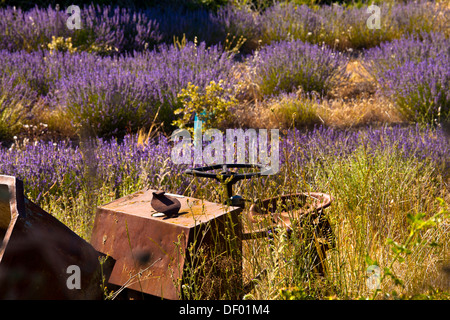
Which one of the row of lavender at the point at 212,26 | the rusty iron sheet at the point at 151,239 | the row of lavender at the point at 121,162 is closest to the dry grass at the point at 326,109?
the row of lavender at the point at 121,162

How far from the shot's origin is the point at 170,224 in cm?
209

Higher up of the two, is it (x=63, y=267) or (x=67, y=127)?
(x=63, y=267)

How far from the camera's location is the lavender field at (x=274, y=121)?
244 centimetres

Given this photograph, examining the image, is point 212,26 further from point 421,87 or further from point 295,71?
point 421,87

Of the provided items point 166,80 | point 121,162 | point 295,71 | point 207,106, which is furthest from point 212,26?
→ point 121,162

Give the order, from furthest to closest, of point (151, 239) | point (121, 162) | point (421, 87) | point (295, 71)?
1. point (295, 71)
2. point (421, 87)
3. point (121, 162)
4. point (151, 239)

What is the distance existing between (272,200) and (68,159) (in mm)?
2065

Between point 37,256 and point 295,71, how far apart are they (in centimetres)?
502

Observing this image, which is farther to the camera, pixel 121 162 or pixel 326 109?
pixel 326 109

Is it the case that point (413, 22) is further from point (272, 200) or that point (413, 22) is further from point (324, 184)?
point (272, 200)

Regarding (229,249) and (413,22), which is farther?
(413,22)

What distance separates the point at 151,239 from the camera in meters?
2.06

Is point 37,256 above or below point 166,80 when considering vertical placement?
above
